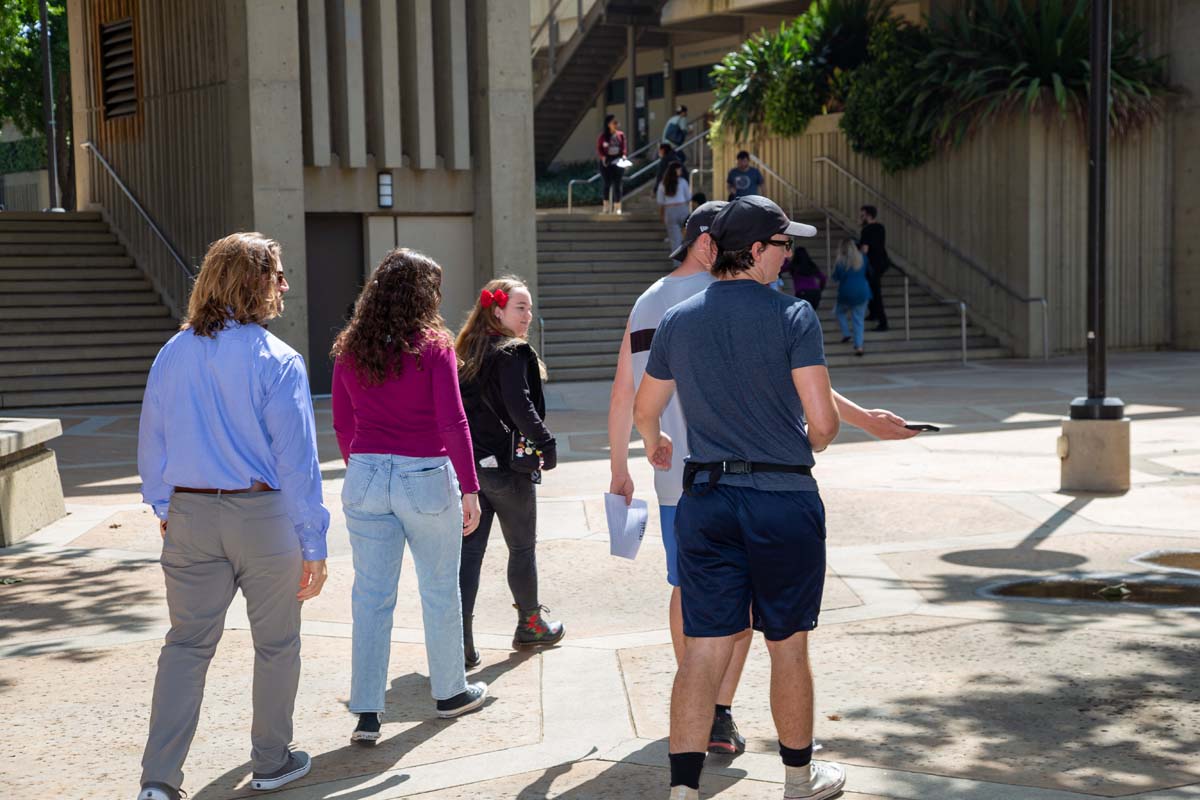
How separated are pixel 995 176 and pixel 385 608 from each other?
18908 millimetres

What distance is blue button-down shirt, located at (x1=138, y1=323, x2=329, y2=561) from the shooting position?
174 inches

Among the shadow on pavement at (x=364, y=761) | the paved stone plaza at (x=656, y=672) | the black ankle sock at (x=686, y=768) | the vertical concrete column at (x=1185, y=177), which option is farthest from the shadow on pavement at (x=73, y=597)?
the vertical concrete column at (x=1185, y=177)

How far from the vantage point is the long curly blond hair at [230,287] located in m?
4.46

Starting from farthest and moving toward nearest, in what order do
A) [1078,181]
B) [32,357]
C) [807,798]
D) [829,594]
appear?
[1078,181], [32,357], [829,594], [807,798]

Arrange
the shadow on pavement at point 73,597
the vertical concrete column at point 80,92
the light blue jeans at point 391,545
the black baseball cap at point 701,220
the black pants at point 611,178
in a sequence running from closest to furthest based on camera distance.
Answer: the black baseball cap at point 701,220 → the light blue jeans at point 391,545 → the shadow on pavement at point 73,597 → the vertical concrete column at point 80,92 → the black pants at point 611,178

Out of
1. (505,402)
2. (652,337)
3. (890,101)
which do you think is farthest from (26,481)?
(890,101)

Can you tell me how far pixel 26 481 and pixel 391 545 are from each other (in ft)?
16.0

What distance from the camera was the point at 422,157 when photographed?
18547 millimetres

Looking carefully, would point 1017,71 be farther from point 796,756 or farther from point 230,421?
point 230,421

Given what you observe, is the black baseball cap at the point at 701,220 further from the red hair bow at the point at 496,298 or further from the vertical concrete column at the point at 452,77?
the vertical concrete column at the point at 452,77

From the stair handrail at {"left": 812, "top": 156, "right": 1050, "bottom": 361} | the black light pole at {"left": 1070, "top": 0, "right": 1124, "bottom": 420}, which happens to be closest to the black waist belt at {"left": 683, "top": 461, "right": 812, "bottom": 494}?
the black light pole at {"left": 1070, "top": 0, "right": 1124, "bottom": 420}

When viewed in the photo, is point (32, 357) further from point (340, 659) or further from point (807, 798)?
point (807, 798)

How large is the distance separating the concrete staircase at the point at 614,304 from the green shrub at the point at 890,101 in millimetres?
1972

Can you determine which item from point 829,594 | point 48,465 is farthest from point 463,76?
point 829,594
